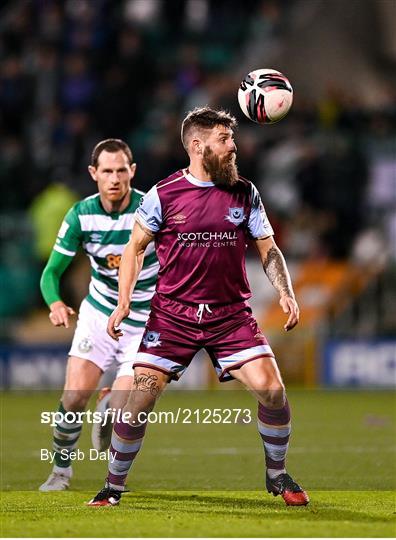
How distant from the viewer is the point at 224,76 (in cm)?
2261

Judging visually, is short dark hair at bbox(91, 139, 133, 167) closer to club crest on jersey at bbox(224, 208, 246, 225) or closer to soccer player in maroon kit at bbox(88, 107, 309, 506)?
soccer player in maroon kit at bbox(88, 107, 309, 506)

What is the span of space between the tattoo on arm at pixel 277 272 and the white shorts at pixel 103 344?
1.88 m

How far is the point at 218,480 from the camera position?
10281mm

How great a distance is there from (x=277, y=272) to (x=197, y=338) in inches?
24.6

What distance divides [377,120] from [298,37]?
2.51 m

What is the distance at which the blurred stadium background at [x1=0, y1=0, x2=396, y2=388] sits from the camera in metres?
19.7

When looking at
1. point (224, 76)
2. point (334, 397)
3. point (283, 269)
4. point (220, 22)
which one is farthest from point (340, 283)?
point (283, 269)

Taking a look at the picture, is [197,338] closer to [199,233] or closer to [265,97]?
[199,233]

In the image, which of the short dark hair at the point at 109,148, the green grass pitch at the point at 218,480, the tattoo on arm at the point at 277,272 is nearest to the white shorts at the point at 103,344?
the green grass pitch at the point at 218,480

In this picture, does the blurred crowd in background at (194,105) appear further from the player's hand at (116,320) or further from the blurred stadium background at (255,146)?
the player's hand at (116,320)

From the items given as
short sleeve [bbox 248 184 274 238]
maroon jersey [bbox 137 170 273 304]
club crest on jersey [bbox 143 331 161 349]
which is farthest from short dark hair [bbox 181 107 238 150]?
club crest on jersey [bbox 143 331 161 349]

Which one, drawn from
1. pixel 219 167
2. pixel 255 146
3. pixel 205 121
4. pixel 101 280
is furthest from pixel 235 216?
pixel 255 146

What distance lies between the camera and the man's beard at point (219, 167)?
8.30 m

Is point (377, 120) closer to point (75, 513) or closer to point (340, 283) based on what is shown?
point (340, 283)
